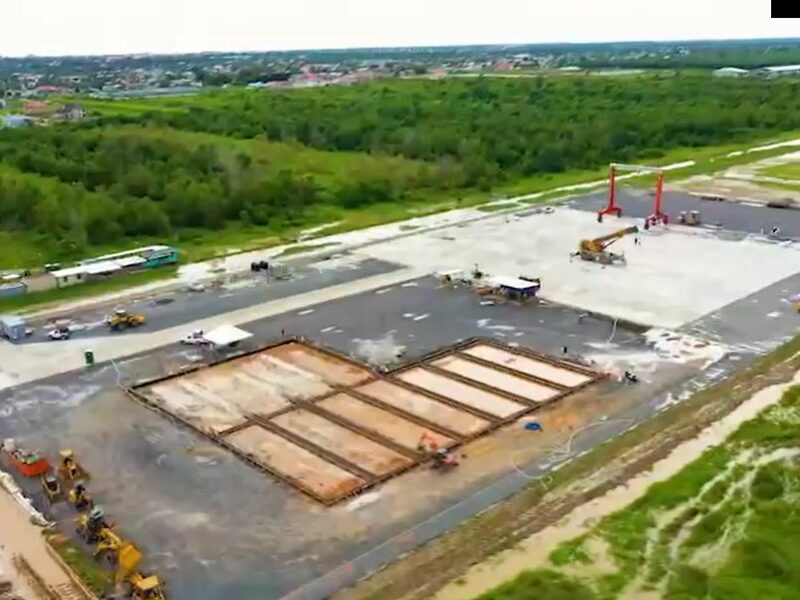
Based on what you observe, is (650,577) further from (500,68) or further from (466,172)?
(500,68)

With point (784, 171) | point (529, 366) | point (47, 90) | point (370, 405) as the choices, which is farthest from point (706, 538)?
point (47, 90)

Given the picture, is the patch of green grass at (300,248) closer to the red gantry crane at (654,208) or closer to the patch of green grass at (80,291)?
the patch of green grass at (80,291)

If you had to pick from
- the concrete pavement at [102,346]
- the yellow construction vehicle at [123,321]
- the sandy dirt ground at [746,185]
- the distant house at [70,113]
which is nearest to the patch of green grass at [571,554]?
the concrete pavement at [102,346]

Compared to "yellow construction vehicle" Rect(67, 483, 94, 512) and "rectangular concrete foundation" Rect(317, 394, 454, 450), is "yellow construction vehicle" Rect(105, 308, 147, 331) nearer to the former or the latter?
"rectangular concrete foundation" Rect(317, 394, 454, 450)

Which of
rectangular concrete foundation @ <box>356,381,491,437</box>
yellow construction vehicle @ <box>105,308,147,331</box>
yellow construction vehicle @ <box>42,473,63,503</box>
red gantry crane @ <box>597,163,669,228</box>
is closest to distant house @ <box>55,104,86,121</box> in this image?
red gantry crane @ <box>597,163,669,228</box>

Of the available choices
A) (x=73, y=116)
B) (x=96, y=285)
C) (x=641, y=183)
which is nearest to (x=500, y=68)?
(x=73, y=116)

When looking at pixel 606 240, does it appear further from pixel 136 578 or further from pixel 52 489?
pixel 136 578
